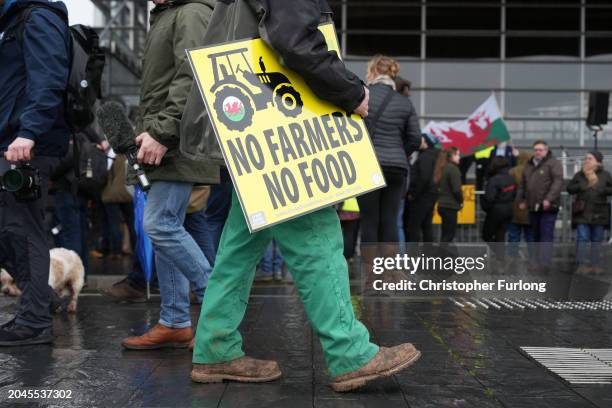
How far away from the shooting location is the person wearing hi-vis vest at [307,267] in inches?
136

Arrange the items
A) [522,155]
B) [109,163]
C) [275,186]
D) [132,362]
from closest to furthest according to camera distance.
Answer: [275,186] < [132,362] < [109,163] < [522,155]

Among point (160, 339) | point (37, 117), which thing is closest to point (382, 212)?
point (160, 339)

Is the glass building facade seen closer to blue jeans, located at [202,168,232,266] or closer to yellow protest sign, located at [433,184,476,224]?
yellow protest sign, located at [433,184,476,224]

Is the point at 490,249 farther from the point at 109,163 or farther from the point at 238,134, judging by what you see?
the point at 109,163

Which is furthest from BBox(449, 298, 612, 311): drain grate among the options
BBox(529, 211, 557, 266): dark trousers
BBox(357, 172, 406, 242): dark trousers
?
BBox(529, 211, 557, 266): dark trousers

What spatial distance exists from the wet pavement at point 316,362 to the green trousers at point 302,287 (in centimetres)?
20

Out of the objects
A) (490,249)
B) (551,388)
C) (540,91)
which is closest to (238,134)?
(551,388)

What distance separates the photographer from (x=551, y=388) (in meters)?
3.76

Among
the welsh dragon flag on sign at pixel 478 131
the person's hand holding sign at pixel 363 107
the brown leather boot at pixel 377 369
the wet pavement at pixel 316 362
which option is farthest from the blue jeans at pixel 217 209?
the welsh dragon flag on sign at pixel 478 131

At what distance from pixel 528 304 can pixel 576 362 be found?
2289mm

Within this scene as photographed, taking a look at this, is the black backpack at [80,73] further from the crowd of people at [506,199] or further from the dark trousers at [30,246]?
the crowd of people at [506,199]

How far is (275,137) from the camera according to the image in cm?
354

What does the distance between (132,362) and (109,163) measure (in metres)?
6.18

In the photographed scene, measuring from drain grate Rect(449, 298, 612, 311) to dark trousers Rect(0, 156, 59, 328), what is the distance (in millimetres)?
3236
